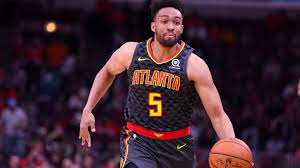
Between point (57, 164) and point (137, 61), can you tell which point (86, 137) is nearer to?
point (137, 61)

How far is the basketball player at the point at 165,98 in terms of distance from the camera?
569cm

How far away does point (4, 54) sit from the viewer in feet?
71.3

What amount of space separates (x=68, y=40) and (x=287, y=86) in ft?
36.8

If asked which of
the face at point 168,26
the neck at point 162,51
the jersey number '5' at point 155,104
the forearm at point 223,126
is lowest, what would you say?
the forearm at point 223,126

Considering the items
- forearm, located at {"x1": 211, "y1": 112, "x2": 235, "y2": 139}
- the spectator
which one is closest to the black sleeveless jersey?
forearm, located at {"x1": 211, "y1": 112, "x2": 235, "y2": 139}

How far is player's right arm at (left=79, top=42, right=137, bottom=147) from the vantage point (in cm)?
596

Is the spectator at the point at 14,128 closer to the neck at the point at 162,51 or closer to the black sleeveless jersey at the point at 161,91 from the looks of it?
the black sleeveless jersey at the point at 161,91

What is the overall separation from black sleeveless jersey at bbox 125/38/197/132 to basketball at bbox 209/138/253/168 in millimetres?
746

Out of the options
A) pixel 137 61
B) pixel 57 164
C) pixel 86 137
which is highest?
pixel 137 61

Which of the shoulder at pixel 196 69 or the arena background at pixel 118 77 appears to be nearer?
the shoulder at pixel 196 69

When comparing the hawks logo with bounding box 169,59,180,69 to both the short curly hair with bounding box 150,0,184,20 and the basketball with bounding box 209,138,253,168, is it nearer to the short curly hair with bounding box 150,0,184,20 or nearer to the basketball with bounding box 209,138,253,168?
the short curly hair with bounding box 150,0,184,20

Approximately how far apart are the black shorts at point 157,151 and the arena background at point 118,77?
5.41 metres

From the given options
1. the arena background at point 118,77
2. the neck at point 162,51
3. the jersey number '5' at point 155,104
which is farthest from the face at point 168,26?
the arena background at point 118,77

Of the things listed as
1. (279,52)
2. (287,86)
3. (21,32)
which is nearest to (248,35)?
(279,52)
